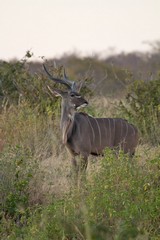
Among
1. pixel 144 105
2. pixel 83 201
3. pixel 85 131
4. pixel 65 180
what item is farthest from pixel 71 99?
pixel 83 201

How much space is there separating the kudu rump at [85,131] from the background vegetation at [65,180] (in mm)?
224

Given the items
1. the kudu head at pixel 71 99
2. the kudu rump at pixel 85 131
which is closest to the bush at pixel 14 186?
the kudu rump at pixel 85 131

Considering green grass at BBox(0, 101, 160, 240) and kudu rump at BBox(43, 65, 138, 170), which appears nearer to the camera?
green grass at BBox(0, 101, 160, 240)

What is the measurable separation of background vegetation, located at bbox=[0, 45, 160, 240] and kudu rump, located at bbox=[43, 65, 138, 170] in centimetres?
22

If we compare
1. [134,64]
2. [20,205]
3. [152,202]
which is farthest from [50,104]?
[134,64]

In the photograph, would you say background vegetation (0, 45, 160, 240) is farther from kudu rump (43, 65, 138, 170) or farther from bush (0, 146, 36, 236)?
kudu rump (43, 65, 138, 170)

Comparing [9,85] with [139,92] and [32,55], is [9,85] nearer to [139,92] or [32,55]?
[32,55]

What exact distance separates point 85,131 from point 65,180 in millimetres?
1337

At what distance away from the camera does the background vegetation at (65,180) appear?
466cm

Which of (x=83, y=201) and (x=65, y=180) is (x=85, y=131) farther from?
(x=83, y=201)

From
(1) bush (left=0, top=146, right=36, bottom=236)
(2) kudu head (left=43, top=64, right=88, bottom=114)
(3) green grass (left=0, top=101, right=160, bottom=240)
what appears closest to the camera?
(3) green grass (left=0, top=101, right=160, bottom=240)

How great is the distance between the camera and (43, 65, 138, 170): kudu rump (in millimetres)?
7555

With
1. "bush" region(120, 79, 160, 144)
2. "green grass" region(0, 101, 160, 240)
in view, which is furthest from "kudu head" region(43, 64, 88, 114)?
"bush" region(120, 79, 160, 144)

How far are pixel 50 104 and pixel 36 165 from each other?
11.7 ft
